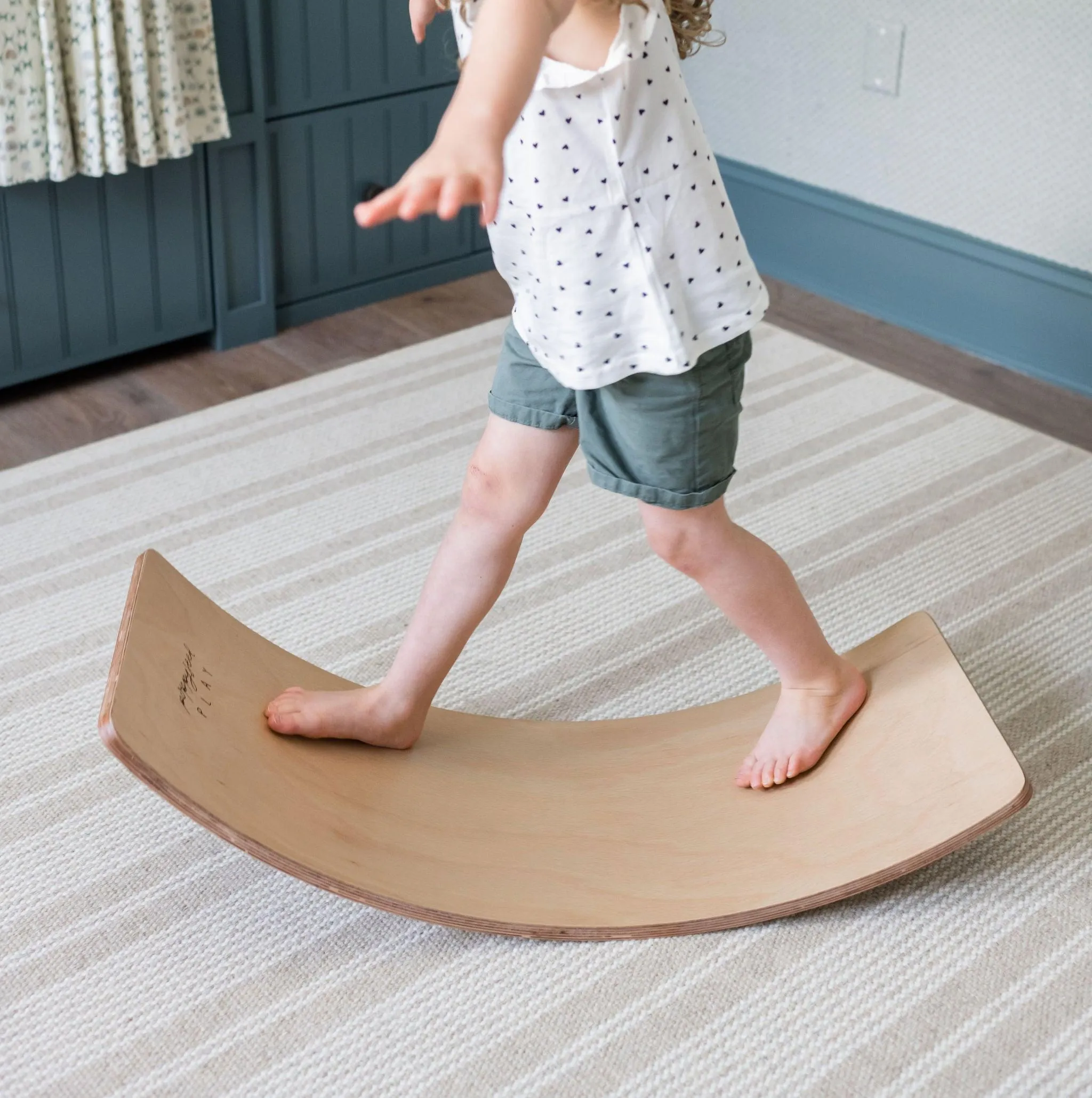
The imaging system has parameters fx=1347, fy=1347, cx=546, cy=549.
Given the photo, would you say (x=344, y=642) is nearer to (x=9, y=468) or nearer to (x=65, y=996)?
(x=65, y=996)

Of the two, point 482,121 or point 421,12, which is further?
point 421,12

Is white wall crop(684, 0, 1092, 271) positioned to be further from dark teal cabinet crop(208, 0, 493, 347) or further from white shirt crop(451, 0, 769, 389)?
white shirt crop(451, 0, 769, 389)

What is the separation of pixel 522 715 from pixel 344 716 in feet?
0.77

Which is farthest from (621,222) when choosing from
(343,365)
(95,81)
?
(343,365)

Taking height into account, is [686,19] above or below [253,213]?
above

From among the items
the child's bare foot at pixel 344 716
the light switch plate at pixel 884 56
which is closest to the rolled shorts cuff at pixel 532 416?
the child's bare foot at pixel 344 716

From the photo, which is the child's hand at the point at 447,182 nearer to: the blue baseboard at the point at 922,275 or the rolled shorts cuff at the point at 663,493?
the rolled shorts cuff at the point at 663,493

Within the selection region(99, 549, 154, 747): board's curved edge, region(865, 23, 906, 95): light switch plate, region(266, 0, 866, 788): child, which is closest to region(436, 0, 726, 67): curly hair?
region(266, 0, 866, 788): child

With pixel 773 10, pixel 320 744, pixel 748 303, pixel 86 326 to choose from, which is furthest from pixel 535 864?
pixel 773 10

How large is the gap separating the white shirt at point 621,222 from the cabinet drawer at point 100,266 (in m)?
1.15

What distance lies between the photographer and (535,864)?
111cm

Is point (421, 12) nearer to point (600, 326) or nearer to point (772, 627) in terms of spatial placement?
point (600, 326)

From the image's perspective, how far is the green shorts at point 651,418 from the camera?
101 centimetres

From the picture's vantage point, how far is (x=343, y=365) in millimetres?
2166
